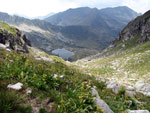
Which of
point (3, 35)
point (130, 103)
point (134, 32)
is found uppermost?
point (134, 32)

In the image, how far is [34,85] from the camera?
7387 mm

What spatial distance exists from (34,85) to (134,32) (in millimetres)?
136234

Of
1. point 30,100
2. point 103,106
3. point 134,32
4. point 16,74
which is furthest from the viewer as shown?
point 134,32

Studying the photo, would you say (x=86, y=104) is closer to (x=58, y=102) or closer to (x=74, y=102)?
(x=74, y=102)

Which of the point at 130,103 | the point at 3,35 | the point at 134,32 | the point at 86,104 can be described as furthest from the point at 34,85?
the point at 134,32

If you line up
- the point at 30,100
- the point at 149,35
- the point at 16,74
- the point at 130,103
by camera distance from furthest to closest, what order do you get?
the point at 149,35, the point at 130,103, the point at 16,74, the point at 30,100

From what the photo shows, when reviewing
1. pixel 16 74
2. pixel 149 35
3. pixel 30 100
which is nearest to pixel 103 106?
pixel 30 100

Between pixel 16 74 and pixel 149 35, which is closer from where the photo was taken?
pixel 16 74

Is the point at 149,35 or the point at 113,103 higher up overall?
the point at 149,35

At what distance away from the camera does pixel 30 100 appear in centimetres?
639

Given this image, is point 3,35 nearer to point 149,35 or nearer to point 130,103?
point 130,103

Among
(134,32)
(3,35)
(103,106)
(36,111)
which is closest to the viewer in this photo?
(36,111)

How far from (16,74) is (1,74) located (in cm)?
83

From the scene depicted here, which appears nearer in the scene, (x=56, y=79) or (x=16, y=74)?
(x=16, y=74)
